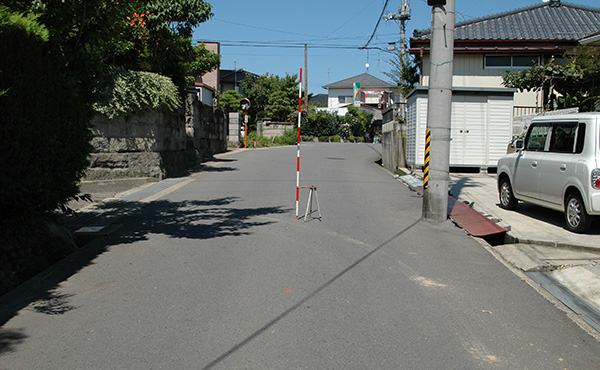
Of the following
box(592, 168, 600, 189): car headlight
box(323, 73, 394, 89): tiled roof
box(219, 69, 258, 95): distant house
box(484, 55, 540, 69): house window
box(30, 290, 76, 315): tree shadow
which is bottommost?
box(30, 290, 76, 315): tree shadow

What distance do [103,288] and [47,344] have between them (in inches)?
59.4

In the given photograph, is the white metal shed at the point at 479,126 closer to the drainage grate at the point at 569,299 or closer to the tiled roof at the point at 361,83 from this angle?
the drainage grate at the point at 569,299

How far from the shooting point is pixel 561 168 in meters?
9.00

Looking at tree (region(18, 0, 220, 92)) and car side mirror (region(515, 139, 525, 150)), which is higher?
tree (region(18, 0, 220, 92))

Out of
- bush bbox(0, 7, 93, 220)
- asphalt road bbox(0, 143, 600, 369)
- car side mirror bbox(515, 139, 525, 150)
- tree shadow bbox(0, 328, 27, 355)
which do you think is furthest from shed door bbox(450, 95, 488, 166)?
tree shadow bbox(0, 328, 27, 355)

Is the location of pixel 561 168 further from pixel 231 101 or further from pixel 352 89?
pixel 352 89

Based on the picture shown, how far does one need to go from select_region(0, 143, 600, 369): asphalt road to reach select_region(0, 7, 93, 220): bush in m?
1.01

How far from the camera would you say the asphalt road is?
4.19 metres

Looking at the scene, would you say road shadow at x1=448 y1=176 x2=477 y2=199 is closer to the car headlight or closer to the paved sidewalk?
the paved sidewalk

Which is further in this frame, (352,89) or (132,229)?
(352,89)

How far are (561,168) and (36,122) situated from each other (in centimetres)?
801

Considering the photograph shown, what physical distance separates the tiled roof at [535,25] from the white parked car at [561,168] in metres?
15.1

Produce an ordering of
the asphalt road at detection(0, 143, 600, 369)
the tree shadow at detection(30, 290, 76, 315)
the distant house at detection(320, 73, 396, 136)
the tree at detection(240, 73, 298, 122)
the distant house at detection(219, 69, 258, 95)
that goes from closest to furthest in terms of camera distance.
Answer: the asphalt road at detection(0, 143, 600, 369)
the tree shadow at detection(30, 290, 76, 315)
the tree at detection(240, 73, 298, 122)
the distant house at detection(219, 69, 258, 95)
the distant house at detection(320, 73, 396, 136)

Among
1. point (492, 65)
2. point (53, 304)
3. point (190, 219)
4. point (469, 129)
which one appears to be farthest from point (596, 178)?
point (492, 65)
